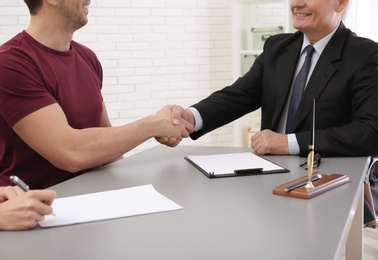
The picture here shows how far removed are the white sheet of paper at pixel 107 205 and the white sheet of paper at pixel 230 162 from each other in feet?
0.96

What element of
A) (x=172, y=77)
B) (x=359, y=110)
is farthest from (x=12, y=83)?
(x=172, y=77)

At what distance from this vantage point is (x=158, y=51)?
4320 mm

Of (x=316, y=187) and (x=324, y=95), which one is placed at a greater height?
(x=324, y=95)

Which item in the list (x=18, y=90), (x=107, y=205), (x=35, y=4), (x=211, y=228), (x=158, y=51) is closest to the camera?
(x=211, y=228)

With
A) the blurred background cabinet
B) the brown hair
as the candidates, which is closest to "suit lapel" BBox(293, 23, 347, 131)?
the brown hair

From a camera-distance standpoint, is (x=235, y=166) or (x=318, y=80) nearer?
(x=235, y=166)

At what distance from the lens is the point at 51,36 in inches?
76.9

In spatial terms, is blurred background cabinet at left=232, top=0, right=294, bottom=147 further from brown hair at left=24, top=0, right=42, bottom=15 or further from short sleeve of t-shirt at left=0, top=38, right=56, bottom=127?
short sleeve of t-shirt at left=0, top=38, right=56, bottom=127

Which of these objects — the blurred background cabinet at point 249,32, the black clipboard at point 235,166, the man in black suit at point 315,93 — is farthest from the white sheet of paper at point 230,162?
the blurred background cabinet at point 249,32

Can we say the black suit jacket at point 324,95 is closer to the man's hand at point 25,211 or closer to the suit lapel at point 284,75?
the suit lapel at point 284,75

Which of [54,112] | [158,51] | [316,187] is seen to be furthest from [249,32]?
[316,187]

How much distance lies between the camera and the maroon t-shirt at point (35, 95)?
1.69 m

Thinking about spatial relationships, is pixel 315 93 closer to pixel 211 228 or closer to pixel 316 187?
pixel 316 187

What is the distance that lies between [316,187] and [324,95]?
2.60 feet
